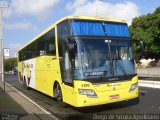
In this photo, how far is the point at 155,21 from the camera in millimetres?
46625

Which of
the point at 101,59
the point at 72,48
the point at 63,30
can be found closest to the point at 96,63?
the point at 101,59

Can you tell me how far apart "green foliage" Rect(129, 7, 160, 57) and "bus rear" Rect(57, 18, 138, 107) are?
31336 millimetres

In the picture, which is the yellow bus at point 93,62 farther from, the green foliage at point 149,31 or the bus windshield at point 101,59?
the green foliage at point 149,31

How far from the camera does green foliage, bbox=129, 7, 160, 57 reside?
4503 cm

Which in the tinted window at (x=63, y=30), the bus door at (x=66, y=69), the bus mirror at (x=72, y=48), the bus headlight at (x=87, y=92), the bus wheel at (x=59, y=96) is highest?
the tinted window at (x=63, y=30)

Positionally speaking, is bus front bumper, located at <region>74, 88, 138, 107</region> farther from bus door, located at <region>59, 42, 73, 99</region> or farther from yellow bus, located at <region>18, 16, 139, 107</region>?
bus door, located at <region>59, 42, 73, 99</region>

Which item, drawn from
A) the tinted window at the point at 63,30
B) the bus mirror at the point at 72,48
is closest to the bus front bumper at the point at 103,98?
the bus mirror at the point at 72,48

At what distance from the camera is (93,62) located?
1190 cm

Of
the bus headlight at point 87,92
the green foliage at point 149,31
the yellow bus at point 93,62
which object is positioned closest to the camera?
the bus headlight at point 87,92

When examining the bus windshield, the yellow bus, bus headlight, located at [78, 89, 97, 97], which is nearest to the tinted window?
the yellow bus

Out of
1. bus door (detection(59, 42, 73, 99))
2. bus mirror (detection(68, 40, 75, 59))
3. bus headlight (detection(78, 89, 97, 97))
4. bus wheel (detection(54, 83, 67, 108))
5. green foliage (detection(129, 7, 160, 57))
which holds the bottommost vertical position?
bus wheel (detection(54, 83, 67, 108))

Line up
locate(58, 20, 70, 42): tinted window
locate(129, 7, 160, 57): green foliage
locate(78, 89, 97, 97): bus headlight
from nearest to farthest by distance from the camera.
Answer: locate(78, 89, 97, 97): bus headlight → locate(58, 20, 70, 42): tinted window → locate(129, 7, 160, 57): green foliage

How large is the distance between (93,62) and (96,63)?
11 centimetres

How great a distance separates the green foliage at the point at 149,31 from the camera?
45.0 metres
